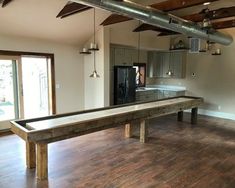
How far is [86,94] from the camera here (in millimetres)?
6727

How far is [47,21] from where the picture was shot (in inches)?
197

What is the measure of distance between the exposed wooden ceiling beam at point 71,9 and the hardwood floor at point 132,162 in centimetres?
282

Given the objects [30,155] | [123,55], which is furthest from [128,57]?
[30,155]

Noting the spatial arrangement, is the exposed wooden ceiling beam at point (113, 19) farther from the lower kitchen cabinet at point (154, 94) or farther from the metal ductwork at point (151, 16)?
the lower kitchen cabinet at point (154, 94)

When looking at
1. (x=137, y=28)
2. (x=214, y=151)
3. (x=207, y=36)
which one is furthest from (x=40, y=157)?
(x=137, y=28)

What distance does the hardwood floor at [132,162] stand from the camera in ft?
9.96

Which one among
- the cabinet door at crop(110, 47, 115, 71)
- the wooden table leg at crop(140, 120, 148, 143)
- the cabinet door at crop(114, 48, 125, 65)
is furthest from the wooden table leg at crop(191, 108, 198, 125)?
the cabinet door at crop(110, 47, 115, 71)

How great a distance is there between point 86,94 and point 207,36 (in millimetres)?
3805

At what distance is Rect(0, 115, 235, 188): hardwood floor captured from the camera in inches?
120

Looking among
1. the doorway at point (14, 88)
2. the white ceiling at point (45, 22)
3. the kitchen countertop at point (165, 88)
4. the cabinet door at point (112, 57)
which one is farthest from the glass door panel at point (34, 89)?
the kitchen countertop at point (165, 88)

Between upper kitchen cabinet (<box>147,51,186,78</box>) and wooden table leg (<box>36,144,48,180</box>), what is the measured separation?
241 inches

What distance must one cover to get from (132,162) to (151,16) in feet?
8.35

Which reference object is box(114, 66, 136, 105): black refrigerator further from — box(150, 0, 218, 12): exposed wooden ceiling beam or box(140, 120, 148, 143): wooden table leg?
box(150, 0, 218, 12): exposed wooden ceiling beam

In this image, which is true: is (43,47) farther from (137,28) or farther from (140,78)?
(140,78)
